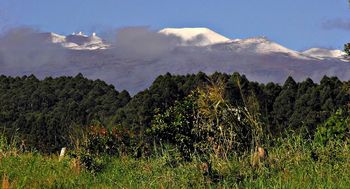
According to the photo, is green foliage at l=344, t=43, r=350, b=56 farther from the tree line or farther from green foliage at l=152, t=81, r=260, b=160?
the tree line

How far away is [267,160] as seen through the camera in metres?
10.6

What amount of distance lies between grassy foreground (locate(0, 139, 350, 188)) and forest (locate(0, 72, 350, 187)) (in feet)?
0.25

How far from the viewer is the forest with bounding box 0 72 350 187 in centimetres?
1202

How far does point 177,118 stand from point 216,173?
15.1 ft

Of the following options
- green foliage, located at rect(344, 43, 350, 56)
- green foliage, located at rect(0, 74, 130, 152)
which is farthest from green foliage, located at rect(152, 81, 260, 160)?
green foliage, located at rect(0, 74, 130, 152)

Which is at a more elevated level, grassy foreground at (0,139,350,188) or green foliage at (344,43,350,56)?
green foliage at (344,43,350,56)

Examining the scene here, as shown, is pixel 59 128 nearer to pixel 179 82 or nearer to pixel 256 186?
pixel 179 82

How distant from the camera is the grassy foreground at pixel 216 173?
31.6 ft

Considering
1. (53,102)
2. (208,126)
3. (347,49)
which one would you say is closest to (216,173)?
(208,126)

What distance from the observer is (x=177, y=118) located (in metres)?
14.5

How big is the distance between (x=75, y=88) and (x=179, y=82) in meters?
26.1

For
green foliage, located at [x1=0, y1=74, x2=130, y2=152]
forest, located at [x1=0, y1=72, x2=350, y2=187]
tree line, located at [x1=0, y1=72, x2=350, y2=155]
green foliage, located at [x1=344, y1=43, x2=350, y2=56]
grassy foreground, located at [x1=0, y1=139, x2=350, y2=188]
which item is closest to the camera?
grassy foreground, located at [x1=0, y1=139, x2=350, y2=188]

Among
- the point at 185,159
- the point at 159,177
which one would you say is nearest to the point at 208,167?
the point at 159,177

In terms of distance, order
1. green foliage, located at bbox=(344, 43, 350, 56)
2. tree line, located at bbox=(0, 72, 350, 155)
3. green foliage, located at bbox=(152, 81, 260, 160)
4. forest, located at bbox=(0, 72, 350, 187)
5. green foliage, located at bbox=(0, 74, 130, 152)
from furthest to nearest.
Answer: green foliage, located at bbox=(0, 74, 130, 152)
tree line, located at bbox=(0, 72, 350, 155)
green foliage, located at bbox=(344, 43, 350, 56)
forest, located at bbox=(0, 72, 350, 187)
green foliage, located at bbox=(152, 81, 260, 160)
